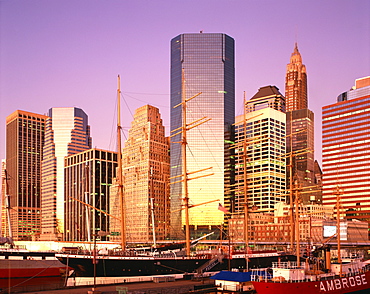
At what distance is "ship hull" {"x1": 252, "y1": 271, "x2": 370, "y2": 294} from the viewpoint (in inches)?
1650

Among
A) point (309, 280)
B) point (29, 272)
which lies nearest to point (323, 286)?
point (309, 280)

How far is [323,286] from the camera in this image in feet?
148

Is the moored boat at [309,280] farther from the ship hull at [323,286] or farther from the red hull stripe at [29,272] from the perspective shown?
the red hull stripe at [29,272]

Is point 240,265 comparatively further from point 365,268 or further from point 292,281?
point 292,281

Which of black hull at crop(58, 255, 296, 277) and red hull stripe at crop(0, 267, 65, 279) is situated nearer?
black hull at crop(58, 255, 296, 277)

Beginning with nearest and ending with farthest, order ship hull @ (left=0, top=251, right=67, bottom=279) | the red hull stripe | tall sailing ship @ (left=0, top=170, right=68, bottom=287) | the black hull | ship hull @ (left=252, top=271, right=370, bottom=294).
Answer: ship hull @ (left=252, top=271, right=370, bottom=294) < the black hull < the red hull stripe < tall sailing ship @ (left=0, top=170, right=68, bottom=287) < ship hull @ (left=0, top=251, right=67, bottom=279)

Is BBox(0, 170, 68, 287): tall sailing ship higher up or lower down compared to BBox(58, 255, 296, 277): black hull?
lower down

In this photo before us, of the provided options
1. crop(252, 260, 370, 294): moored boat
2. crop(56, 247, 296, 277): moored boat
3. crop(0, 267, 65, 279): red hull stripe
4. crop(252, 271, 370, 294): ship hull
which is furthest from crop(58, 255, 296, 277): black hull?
crop(252, 271, 370, 294): ship hull

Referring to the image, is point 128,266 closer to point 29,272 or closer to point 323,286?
point 29,272

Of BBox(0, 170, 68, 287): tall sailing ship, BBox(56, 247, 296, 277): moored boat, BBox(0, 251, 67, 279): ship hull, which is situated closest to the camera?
BBox(56, 247, 296, 277): moored boat

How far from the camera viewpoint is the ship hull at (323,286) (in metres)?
41.9

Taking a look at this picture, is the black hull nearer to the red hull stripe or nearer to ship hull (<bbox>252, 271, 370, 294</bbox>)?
the red hull stripe

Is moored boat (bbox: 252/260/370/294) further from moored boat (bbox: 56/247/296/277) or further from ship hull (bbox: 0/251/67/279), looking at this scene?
ship hull (bbox: 0/251/67/279)

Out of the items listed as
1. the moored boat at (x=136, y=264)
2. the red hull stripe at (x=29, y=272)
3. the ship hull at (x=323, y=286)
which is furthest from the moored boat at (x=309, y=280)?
the red hull stripe at (x=29, y=272)
